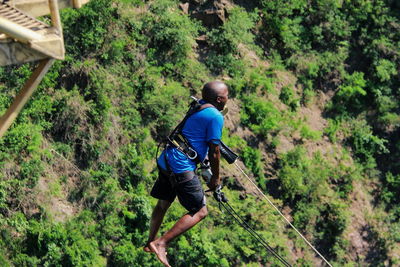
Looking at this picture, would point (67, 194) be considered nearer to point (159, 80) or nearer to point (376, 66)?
point (159, 80)

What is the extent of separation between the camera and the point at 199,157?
7.64 metres

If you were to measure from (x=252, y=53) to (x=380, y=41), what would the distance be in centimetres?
307

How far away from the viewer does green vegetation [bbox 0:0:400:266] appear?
11227 mm

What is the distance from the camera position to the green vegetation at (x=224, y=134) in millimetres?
11227

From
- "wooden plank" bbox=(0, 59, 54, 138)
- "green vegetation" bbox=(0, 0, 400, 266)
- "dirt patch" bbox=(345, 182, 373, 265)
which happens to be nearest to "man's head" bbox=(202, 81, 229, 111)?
"wooden plank" bbox=(0, 59, 54, 138)

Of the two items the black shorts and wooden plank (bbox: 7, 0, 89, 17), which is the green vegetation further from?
wooden plank (bbox: 7, 0, 89, 17)

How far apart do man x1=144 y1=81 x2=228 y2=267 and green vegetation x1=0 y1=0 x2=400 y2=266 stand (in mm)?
3401

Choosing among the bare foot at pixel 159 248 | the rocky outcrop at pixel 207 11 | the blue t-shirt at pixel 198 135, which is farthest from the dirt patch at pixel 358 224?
the blue t-shirt at pixel 198 135

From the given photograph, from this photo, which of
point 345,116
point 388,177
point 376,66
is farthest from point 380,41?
point 388,177

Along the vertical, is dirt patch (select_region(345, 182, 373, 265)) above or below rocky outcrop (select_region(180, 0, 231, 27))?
below

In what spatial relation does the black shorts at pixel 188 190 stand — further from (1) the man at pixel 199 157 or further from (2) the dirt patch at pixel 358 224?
(2) the dirt patch at pixel 358 224

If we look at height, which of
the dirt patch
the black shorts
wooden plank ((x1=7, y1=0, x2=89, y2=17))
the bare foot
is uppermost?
wooden plank ((x1=7, y1=0, x2=89, y2=17))

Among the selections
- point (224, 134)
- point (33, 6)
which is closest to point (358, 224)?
point (224, 134)

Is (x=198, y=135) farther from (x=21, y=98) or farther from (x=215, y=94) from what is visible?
(x=21, y=98)
